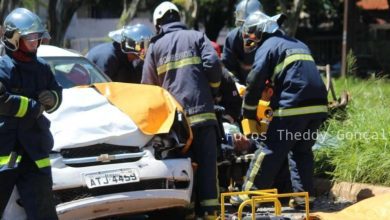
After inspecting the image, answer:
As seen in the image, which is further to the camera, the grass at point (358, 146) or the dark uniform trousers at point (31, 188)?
the grass at point (358, 146)

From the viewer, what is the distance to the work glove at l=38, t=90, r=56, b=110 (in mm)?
4902

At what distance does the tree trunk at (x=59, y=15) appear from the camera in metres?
16.0

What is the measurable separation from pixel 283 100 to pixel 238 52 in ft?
5.93

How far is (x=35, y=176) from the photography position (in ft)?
16.2

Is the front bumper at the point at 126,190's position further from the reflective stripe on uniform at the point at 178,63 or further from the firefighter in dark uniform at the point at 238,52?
the firefighter in dark uniform at the point at 238,52

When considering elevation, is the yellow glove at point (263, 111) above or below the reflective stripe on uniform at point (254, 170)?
above

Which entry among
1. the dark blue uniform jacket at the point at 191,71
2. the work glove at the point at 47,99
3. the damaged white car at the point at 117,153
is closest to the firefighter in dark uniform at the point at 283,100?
the dark blue uniform jacket at the point at 191,71

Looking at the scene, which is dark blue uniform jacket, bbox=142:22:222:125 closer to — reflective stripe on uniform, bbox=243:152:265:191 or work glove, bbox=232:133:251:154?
reflective stripe on uniform, bbox=243:152:265:191

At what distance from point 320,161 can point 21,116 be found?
4067 millimetres

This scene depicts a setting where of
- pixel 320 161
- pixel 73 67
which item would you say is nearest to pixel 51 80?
pixel 73 67

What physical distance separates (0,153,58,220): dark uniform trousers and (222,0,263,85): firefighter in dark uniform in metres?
3.74

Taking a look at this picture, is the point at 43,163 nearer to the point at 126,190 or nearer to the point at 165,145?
the point at 126,190

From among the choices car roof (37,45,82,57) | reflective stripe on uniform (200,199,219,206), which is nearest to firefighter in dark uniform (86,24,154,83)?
car roof (37,45,82,57)

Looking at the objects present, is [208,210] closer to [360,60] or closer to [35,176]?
[35,176]
